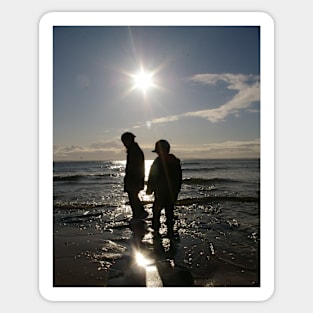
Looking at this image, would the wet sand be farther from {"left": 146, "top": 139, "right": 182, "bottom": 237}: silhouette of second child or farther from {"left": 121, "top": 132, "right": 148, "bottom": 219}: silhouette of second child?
{"left": 121, "top": 132, "right": 148, "bottom": 219}: silhouette of second child

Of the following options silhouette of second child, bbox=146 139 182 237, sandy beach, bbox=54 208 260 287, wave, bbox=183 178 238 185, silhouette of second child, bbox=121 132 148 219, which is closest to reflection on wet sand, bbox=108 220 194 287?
sandy beach, bbox=54 208 260 287

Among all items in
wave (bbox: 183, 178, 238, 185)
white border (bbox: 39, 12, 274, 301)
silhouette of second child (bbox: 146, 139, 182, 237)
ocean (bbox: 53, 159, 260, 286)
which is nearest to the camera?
white border (bbox: 39, 12, 274, 301)

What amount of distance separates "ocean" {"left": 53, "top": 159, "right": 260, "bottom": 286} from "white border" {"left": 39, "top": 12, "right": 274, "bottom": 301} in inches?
5.2

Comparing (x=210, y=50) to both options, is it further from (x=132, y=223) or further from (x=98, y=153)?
(x=132, y=223)

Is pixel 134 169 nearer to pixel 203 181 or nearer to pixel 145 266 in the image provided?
pixel 145 266

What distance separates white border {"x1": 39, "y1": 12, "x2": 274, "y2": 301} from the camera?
3736mm

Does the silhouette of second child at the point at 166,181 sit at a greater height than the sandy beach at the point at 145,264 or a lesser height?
greater

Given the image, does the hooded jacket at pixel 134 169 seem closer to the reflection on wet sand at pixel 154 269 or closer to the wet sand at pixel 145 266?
the wet sand at pixel 145 266
